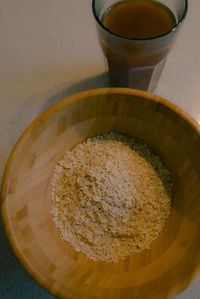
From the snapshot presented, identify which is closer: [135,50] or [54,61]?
[135,50]

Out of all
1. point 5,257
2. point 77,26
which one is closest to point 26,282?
point 5,257

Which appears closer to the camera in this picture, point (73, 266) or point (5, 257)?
point (73, 266)

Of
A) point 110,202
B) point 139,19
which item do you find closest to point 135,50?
point 139,19

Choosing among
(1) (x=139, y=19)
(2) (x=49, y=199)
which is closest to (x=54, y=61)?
(1) (x=139, y=19)

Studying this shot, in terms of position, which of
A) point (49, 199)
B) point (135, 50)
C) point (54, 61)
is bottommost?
point (49, 199)

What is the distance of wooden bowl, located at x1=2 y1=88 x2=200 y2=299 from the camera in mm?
560

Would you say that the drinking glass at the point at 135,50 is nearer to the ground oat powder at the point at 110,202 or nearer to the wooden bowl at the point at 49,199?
the wooden bowl at the point at 49,199

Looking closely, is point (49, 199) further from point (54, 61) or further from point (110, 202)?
point (54, 61)

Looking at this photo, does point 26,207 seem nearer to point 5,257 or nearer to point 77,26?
point 5,257

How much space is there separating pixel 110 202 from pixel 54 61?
53 cm

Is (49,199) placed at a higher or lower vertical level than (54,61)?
lower

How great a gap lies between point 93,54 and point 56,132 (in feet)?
1.22

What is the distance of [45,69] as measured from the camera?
0.91 metres

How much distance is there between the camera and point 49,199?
0.71 m
